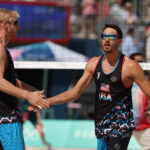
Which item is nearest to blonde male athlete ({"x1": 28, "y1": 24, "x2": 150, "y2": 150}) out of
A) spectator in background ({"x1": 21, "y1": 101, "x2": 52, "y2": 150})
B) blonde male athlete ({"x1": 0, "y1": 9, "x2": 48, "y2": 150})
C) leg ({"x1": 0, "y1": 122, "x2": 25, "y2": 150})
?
blonde male athlete ({"x1": 0, "y1": 9, "x2": 48, "y2": 150})

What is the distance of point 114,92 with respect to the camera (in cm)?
390

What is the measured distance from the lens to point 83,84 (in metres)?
4.18

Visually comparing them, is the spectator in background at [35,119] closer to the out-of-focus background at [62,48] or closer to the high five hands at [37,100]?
the out-of-focus background at [62,48]

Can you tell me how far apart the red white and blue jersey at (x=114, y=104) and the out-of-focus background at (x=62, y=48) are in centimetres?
361

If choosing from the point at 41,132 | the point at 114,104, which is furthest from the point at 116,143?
the point at 41,132

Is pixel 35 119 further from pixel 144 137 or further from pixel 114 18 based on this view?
pixel 144 137

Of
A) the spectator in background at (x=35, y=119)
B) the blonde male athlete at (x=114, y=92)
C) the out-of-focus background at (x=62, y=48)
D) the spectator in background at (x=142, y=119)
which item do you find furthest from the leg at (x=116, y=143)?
the out-of-focus background at (x=62, y=48)

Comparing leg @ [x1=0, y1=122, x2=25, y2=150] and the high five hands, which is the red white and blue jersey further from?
leg @ [x1=0, y1=122, x2=25, y2=150]

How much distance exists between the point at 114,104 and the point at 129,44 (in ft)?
16.3

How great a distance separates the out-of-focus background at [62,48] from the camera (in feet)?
25.7

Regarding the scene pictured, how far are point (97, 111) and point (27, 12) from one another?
218 inches

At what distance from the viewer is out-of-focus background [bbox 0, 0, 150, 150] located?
783 centimetres

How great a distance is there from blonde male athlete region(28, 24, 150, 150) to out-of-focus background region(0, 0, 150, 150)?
141 inches

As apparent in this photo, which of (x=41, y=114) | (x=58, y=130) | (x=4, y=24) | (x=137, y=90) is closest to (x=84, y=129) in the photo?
(x=58, y=130)
